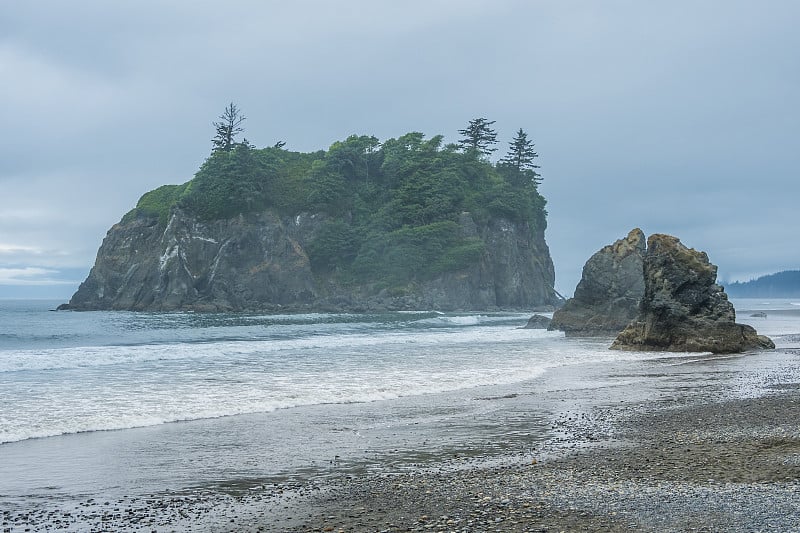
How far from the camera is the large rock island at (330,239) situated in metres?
95.7

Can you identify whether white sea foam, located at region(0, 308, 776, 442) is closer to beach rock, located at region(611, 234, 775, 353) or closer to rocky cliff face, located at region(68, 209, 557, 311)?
beach rock, located at region(611, 234, 775, 353)

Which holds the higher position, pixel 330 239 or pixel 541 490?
pixel 330 239

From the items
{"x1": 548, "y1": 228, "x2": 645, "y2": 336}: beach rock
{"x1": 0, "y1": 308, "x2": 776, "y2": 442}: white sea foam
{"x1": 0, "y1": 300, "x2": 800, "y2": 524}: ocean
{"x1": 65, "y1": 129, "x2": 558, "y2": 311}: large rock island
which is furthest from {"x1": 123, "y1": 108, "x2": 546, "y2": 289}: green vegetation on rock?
{"x1": 0, "y1": 300, "x2": 800, "y2": 524}: ocean

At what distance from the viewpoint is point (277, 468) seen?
33.5 feet

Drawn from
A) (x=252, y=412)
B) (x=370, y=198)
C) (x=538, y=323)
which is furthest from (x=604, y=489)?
(x=370, y=198)

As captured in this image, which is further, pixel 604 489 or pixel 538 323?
pixel 538 323

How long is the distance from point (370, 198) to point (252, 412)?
323 feet

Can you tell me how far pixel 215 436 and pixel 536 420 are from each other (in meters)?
6.56

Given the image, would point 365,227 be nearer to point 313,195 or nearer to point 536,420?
point 313,195

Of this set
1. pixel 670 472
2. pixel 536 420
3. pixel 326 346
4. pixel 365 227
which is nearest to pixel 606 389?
pixel 536 420

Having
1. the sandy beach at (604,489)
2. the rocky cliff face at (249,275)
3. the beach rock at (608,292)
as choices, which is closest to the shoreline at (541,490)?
the sandy beach at (604,489)

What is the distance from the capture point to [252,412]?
1595 cm

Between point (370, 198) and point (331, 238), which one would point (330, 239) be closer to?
point (331, 238)

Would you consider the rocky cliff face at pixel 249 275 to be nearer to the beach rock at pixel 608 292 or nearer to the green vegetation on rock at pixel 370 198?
the green vegetation on rock at pixel 370 198
